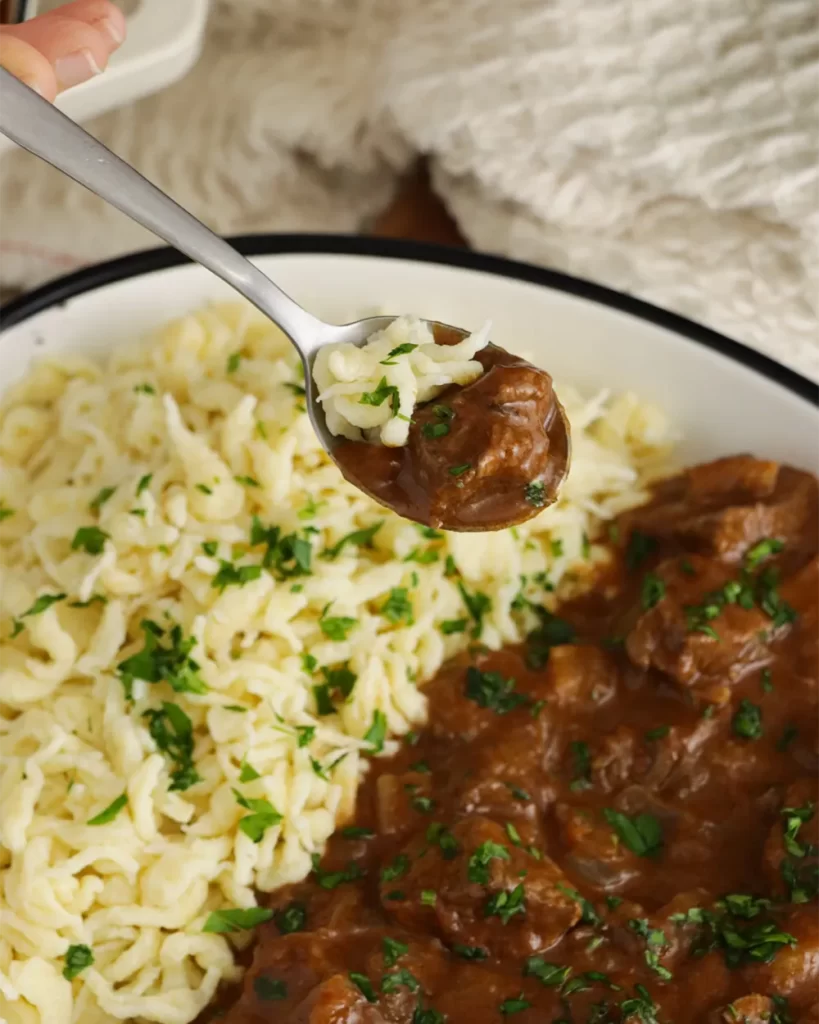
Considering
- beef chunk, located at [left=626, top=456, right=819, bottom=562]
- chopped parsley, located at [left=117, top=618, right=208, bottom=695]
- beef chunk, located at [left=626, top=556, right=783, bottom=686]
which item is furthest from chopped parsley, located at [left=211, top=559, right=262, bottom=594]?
beef chunk, located at [left=626, top=456, right=819, bottom=562]

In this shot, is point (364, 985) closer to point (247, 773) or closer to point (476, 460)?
point (247, 773)

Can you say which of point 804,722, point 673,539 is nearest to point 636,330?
point 673,539

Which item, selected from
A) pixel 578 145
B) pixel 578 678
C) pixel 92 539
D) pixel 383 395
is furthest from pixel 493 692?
pixel 578 145

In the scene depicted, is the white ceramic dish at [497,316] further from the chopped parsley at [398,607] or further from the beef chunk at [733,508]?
the chopped parsley at [398,607]

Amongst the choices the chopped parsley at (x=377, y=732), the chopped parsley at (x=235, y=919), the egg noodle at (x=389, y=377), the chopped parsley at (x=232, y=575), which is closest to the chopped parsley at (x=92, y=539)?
the chopped parsley at (x=232, y=575)

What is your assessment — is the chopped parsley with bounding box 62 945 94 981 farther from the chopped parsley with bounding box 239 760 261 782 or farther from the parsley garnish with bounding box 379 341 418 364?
the parsley garnish with bounding box 379 341 418 364

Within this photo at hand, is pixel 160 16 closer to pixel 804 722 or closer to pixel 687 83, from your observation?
pixel 687 83
